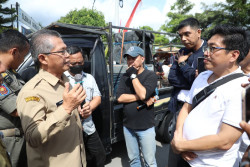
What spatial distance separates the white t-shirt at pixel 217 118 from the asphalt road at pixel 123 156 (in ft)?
7.31

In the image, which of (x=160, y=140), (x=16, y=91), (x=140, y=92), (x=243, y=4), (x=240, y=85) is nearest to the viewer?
(x=240, y=85)

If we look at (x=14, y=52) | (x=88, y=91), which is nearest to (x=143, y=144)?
(x=88, y=91)

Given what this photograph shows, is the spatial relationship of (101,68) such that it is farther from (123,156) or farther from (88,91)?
(123,156)

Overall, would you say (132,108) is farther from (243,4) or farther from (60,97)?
(243,4)

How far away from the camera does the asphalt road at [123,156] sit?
3537 mm

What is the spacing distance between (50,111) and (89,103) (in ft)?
2.76

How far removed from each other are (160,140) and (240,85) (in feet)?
10.6

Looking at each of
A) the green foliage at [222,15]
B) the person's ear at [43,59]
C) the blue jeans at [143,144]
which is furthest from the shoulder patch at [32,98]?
the green foliage at [222,15]

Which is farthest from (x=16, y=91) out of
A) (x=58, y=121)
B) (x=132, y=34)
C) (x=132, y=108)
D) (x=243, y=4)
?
(x=243, y=4)

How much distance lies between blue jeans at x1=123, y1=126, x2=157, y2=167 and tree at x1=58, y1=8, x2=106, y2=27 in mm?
24893

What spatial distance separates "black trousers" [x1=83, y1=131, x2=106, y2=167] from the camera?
2.51 metres

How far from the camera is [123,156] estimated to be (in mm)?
3871

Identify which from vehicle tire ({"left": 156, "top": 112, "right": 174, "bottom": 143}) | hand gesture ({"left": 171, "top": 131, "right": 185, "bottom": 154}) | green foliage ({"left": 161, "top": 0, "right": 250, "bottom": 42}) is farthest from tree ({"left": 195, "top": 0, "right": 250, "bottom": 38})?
hand gesture ({"left": 171, "top": 131, "right": 185, "bottom": 154})

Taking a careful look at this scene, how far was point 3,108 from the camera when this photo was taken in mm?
1688
